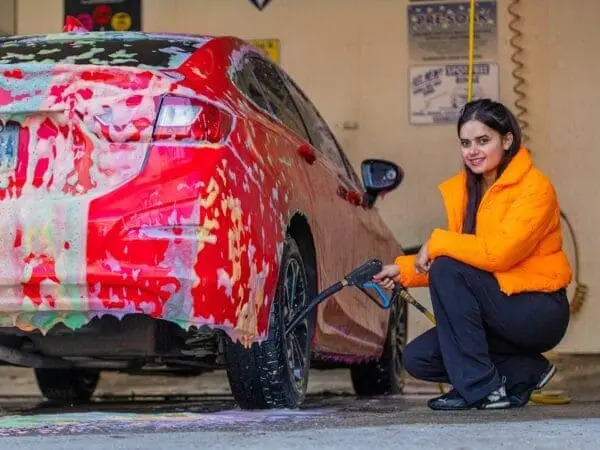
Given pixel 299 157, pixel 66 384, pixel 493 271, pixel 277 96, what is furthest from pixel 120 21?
pixel 493 271

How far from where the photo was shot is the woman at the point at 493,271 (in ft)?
14.2

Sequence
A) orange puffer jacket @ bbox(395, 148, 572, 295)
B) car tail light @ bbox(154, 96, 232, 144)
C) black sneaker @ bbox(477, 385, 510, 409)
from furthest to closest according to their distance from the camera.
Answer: black sneaker @ bbox(477, 385, 510, 409) → orange puffer jacket @ bbox(395, 148, 572, 295) → car tail light @ bbox(154, 96, 232, 144)

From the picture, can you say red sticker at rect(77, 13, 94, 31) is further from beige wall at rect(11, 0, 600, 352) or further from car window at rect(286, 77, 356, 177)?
car window at rect(286, 77, 356, 177)

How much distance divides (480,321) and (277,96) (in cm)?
130

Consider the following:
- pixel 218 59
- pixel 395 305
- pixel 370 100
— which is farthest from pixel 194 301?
pixel 370 100

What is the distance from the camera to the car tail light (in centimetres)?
382

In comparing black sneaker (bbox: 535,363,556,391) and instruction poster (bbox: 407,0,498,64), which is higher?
instruction poster (bbox: 407,0,498,64)

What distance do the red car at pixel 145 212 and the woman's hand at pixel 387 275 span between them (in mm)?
360

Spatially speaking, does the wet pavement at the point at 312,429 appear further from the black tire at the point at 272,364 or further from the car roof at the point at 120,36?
the car roof at the point at 120,36

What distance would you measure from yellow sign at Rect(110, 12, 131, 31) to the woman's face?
5.36 meters

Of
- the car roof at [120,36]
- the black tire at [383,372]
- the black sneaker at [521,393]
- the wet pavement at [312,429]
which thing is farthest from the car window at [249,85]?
the black tire at [383,372]

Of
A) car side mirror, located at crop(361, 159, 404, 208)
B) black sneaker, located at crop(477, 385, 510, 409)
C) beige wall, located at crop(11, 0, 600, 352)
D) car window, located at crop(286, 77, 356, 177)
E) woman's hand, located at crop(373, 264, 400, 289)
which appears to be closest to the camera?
black sneaker, located at crop(477, 385, 510, 409)

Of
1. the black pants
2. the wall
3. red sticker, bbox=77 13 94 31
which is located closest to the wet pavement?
the black pants

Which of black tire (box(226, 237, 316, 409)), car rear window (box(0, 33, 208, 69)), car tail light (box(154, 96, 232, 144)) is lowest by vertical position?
black tire (box(226, 237, 316, 409))
